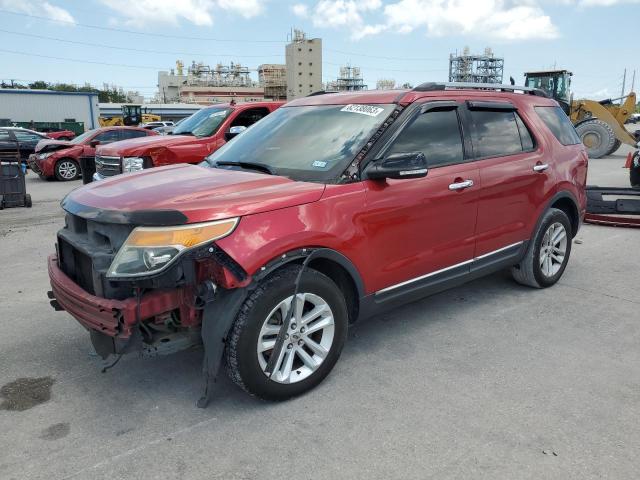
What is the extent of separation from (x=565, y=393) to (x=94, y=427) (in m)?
2.74

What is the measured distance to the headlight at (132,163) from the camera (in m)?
8.30

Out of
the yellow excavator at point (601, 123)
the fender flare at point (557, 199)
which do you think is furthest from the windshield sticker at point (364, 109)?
the yellow excavator at point (601, 123)

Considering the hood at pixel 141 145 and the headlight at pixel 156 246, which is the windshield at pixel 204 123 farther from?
the headlight at pixel 156 246

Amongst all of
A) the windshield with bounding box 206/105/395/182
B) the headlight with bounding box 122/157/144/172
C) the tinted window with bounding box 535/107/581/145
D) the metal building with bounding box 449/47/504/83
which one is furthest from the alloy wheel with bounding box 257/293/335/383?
the metal building with bounding box 449/47/504/83

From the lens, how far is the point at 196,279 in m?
2.78

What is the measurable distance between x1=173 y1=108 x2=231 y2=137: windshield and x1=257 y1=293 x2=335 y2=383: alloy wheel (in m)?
6.75

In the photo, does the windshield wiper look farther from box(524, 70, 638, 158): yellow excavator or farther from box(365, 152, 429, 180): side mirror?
box(524, 70, 638, 158): yellow excavator

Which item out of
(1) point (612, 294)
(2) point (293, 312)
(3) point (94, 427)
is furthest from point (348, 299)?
(1) point (612, 294)

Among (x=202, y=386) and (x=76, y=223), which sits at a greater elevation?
(x=76, y=223)

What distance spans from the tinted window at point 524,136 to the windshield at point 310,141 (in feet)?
5.18

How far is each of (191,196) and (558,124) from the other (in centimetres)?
388

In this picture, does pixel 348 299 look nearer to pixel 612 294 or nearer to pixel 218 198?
pixel 218 198

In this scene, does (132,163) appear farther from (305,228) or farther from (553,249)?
(553,249)

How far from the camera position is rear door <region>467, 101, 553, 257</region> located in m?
4.18
